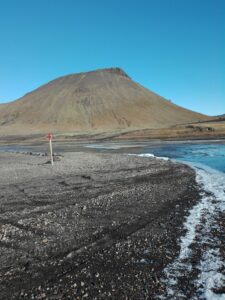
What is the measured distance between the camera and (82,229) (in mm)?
A: 8523

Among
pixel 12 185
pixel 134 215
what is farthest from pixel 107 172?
pixel 134 215

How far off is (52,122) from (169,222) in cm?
16824

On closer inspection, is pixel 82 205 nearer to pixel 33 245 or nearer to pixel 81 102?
pixel 33 245

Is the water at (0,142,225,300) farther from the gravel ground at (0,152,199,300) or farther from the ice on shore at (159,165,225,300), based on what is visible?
the gravel ground at (0,152,199,300)

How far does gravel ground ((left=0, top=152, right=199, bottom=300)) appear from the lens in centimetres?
559

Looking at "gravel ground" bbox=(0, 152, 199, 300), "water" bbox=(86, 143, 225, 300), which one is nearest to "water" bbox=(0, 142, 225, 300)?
"water" bbox=(86, 143, 225, 300)

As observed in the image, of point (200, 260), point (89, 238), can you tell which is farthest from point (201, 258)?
point (89, 238)

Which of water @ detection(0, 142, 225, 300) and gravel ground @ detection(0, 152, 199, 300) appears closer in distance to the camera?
water @ detection(0, 142, 225, 300)

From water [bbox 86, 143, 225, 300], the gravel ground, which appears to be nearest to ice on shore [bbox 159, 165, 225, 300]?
water [bbox 86, 143, 225, 300]

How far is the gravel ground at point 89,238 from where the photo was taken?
5594mm

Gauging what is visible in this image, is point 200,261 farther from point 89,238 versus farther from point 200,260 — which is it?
point 89,238

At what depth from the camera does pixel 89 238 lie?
310 inches

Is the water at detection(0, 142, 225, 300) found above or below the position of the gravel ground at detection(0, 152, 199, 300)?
below

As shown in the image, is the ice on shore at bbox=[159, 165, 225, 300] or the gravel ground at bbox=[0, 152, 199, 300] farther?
the gravel ground at bbox=[0, 152, 199, 300]
